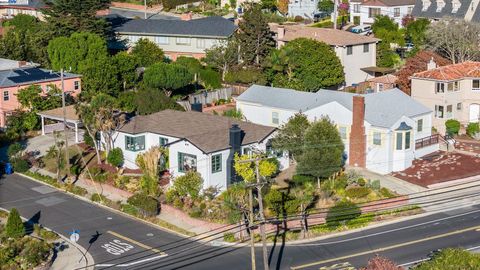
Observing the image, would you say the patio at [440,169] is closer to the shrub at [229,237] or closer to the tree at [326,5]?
the shrub at [229,237]

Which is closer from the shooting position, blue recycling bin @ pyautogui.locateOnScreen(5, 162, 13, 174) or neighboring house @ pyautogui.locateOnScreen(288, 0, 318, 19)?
blue recycling bin @ pyautogui.locateOnScreen(5, 162, 13, 174)

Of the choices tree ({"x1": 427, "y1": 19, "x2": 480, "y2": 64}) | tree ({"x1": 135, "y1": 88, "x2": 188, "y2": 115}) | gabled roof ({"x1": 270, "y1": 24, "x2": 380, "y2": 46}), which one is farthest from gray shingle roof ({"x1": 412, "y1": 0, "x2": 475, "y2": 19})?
tree ({"x1": 135, "y1": 88, "x2": 188, "y2": 115})

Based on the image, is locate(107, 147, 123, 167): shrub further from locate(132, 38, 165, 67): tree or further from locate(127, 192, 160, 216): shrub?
locate(132, 38, 165, 67): tree

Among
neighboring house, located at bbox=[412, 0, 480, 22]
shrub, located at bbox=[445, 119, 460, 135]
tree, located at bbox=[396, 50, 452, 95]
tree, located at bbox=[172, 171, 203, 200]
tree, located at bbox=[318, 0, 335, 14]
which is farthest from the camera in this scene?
tree, located at bbox=[318, 0, 335, 14]

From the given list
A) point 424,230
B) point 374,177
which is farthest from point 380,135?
point 424,230

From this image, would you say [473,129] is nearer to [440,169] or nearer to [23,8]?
[440,169]

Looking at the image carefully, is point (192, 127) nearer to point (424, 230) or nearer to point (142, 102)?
point (142, 102)

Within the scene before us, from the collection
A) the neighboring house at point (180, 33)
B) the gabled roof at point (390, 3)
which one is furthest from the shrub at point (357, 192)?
the gabled roof at point (390, 3)
